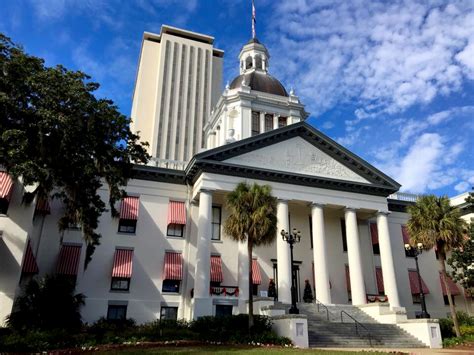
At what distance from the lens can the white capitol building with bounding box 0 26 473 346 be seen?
25.0m

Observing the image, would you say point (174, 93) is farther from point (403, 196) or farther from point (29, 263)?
point (29, 263)

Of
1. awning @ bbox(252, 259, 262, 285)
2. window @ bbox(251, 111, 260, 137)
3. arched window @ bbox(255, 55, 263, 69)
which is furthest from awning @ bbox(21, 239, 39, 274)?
arched window @ bbox(255, 55, 263, 69)

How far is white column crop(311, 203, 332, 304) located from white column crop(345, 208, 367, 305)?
1979 millimetres

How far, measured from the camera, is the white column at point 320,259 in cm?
2722

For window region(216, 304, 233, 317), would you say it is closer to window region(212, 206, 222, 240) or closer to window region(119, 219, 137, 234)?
window region(212, 206, 222, 240)

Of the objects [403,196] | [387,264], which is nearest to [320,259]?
[387,264]

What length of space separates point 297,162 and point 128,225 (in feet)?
42.4

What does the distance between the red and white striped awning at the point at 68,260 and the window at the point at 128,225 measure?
306 centimetres

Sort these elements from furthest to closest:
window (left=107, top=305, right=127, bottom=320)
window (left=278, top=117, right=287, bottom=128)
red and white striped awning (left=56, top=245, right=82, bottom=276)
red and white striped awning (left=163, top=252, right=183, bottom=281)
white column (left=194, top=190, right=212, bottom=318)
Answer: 1. window (left=278, top=117, right=287, bottom=128)
2. red and white striped awning (left=163, top=252, right=183, bottom=281)
3. window (left=107, top=305, right=127, bottom=320)
4. red and white striped awning (left=56, top=245, right=82, bottom=276)
5. white column (left=194, top=190, right=212, bottom=318)

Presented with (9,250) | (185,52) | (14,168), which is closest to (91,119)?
(14,168)

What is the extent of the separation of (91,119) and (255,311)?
48.8 feet

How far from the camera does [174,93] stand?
81875 millimetres

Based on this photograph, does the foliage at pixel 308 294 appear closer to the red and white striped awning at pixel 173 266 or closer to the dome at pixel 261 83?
the red and white striped awning at pixel 173 266

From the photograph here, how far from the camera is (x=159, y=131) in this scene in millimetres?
79000
